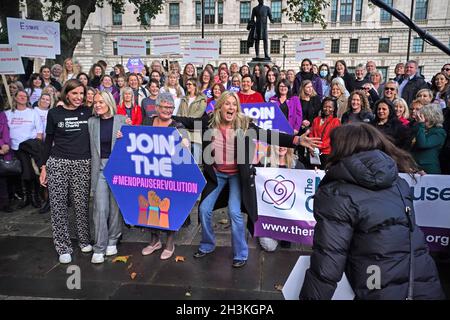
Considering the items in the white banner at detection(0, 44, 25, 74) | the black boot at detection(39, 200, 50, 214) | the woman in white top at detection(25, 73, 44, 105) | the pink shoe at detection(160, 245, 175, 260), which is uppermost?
the white banner at detection(0, 44, 25, 74)

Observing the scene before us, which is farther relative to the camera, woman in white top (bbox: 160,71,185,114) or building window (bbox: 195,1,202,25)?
building window (bbox: 195,1,202,25)

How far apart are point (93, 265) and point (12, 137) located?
3.13 metres

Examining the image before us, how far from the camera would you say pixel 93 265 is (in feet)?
12.7

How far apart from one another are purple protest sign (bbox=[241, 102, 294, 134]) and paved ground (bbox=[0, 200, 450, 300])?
5.90 ft

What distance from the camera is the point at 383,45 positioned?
154 feet

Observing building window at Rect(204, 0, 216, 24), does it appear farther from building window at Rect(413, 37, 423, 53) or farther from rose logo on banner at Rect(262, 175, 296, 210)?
rose logo on banner at Rect(262, 175, 296, 210)

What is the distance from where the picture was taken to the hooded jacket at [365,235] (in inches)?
70.1

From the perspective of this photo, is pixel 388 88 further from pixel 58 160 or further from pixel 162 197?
pixel 58 160

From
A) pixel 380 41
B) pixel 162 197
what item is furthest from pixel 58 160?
pixel 380 41

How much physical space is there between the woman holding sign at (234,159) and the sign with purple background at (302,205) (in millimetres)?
433

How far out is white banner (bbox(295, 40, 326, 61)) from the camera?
9500 mm

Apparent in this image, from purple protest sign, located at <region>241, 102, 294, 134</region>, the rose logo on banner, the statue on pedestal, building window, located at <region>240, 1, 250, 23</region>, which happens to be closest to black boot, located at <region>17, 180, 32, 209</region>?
purple protest sign, located at <region>241, 102, 294, 134</region>

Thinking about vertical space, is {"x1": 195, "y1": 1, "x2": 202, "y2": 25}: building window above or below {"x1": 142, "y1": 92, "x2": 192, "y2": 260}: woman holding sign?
above

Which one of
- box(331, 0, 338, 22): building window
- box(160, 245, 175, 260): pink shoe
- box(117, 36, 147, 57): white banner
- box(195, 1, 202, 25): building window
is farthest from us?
box(195, 1, 202, 25): building window
